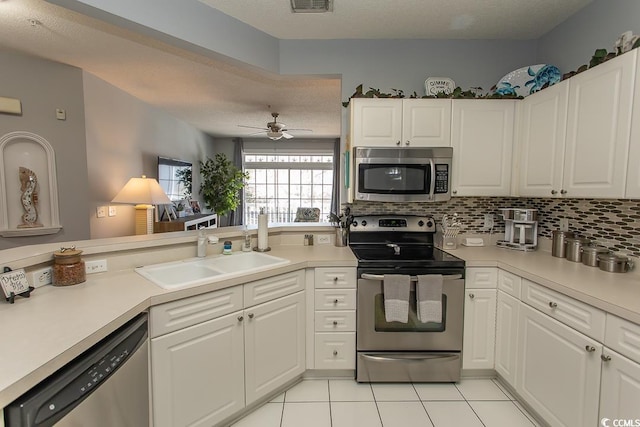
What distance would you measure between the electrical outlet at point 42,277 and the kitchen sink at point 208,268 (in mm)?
367

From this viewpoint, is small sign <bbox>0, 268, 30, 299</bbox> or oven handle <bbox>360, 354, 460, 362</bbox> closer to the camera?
small sign <bbox>0, 268, 30, 299</bbox>

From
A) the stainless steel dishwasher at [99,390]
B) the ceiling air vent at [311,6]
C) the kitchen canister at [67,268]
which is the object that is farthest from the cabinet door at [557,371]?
the kitchen canister at [67,268]

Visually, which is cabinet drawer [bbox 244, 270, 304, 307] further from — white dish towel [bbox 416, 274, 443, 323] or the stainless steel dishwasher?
white dish towel [bbox 416, 274, 443, 323]

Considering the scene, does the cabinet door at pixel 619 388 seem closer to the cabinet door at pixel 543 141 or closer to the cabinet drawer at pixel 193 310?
the cabinet door at pixel 543 141

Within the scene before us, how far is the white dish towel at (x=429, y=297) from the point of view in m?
1.99

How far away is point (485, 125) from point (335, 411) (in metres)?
2.26

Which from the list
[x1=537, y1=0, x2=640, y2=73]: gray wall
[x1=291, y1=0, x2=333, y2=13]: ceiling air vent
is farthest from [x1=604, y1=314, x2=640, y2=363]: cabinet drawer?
[x1=291, y1=0, x2=333, y2=13]: ceiling air vent

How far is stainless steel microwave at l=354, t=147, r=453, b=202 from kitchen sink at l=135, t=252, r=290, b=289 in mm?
851

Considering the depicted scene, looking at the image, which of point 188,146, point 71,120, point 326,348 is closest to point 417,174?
point 326,348

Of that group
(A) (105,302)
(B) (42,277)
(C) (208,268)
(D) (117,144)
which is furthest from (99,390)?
(D) (117,144)

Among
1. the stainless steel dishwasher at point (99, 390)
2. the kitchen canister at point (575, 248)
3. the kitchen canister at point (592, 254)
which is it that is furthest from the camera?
the kitchen canister at point (575, 248)

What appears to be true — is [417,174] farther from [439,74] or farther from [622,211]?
[622,211]

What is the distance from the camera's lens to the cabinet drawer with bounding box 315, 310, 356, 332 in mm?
2102

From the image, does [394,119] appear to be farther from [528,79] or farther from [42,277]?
[42,277]
